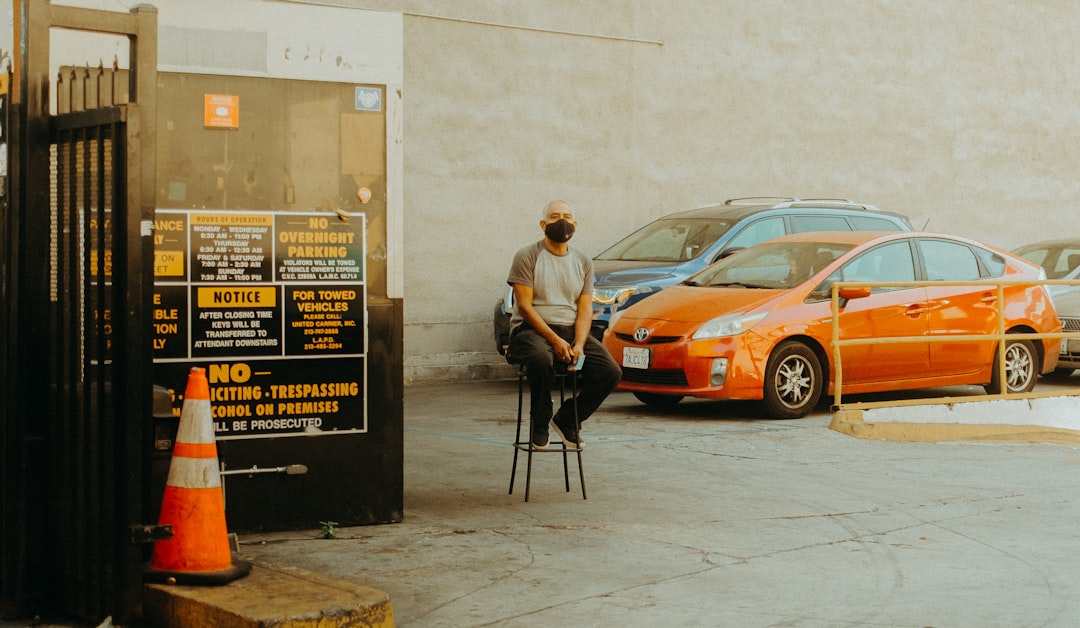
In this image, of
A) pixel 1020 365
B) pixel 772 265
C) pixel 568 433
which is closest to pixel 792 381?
pixel 772 265

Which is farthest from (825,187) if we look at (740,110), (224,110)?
(224,110)

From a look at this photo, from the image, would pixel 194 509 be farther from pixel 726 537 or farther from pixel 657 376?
pixel 657 376

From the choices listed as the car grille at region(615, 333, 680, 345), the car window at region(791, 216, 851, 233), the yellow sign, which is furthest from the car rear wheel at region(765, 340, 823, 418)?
the yellow sign

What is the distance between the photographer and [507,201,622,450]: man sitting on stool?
8344 mm

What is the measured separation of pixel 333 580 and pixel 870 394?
9.10 m

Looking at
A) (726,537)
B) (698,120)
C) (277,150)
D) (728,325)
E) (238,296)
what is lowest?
(726,537)

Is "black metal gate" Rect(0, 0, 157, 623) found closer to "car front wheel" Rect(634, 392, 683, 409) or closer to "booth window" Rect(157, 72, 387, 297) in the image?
"booth window" Rect(157, 72, 387, 297)

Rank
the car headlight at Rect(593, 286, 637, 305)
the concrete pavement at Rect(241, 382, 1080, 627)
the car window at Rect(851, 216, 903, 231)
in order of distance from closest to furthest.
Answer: the concrete pavement at Rect(241, 382, 1080, 627) < the car headlight at Rect(593, 286, 637, 305) < the car window at Rect(851, 216, 903, 231)

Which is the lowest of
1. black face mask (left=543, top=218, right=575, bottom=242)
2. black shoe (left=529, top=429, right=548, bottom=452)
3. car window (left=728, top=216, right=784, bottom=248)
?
black shoe (left=529, top=429, right=548, bottom=452)

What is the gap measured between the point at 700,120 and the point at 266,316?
478 inches

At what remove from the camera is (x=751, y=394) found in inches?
456

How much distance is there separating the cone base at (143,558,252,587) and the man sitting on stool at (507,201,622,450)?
298cm

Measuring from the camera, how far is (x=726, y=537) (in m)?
7.04

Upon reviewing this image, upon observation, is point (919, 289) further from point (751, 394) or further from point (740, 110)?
point (740, 110)
